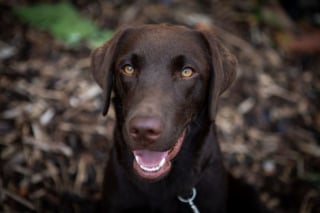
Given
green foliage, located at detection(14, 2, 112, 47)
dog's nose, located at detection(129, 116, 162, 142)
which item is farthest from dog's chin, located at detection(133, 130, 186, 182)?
green foliage, located at detection(14, 2, 112, 47)

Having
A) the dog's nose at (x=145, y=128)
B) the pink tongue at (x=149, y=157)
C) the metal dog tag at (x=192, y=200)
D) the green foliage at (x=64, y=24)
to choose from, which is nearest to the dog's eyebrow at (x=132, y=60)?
the dog's nose at (x=145, y=128)

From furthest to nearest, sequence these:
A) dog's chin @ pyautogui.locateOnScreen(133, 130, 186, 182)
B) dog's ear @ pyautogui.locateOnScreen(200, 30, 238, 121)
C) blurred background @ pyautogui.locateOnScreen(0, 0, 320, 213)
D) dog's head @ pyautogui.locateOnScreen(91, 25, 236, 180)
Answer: blurred background @ pyautogui.locateOnScreen(0, 0, 320, 213) → dog's ear @ pyautogui.locateOnScreen(200, 30, 238, 121) → dog's chin @ pyautogui.locateOnScreen(133, 130, 186, 182) → dog's head @ pyautogui.locateOnScreen(91, 25, 236, 180)

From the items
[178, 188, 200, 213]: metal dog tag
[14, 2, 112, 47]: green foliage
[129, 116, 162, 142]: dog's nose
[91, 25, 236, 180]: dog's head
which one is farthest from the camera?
[14, 2, 112, 47]: green foliage

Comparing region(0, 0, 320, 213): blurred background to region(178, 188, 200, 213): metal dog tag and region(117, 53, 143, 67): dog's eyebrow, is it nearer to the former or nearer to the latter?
region(178, 188, 200, 213): metal dog tag

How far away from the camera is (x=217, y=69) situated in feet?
12.0

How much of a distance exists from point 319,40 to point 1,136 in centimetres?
412

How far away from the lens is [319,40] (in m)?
6.88

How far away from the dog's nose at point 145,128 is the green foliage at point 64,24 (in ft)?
9.45

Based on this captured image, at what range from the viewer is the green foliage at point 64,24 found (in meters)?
6.05

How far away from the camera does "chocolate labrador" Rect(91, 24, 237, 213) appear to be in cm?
340

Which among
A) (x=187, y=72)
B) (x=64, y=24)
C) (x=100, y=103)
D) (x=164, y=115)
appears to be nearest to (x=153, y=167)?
(x=164, y=115)

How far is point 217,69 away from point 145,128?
29.6 inches

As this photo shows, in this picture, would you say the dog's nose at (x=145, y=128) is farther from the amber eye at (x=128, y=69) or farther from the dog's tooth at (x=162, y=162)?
the amber eye at (x=128, y=69)

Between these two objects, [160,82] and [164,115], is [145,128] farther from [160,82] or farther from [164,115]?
[160,82]
